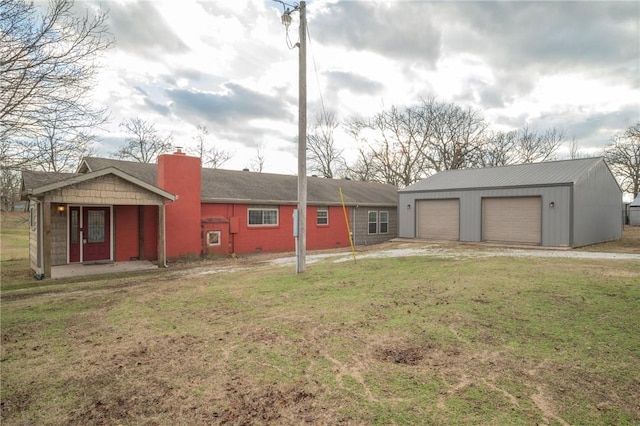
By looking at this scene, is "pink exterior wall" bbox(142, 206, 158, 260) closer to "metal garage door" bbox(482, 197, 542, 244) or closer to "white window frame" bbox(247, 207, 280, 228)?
"white window frame" bbox(247, 207, 280, 228)

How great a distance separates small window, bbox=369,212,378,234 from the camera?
21.7m

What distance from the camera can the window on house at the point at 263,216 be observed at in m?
16.6

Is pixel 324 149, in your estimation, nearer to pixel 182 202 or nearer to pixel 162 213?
pixel 182 202

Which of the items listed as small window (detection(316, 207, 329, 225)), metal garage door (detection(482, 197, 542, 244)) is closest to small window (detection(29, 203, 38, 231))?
small window (detection(316, 207, 329, 225))

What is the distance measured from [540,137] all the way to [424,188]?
2549cm

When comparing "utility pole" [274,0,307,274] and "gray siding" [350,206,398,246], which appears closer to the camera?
"utility pole" [274,0,307,274]

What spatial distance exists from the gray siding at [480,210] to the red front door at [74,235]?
15.4 m

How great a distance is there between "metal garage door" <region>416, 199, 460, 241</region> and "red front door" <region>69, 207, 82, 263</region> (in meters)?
15.8

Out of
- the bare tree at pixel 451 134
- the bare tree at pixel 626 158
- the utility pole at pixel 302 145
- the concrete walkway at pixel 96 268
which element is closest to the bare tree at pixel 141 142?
the concrete walkway at pixel 96 268

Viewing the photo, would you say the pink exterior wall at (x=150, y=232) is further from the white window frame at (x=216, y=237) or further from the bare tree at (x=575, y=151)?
the bare tree at (x=575, y=151)

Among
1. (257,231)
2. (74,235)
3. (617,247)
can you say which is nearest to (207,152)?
(257,231)

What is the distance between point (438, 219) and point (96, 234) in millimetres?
15770

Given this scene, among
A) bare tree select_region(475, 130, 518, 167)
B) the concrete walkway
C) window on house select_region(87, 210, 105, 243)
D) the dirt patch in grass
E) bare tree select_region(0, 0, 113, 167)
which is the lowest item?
the concrete walkway

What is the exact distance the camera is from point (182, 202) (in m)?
13.9
